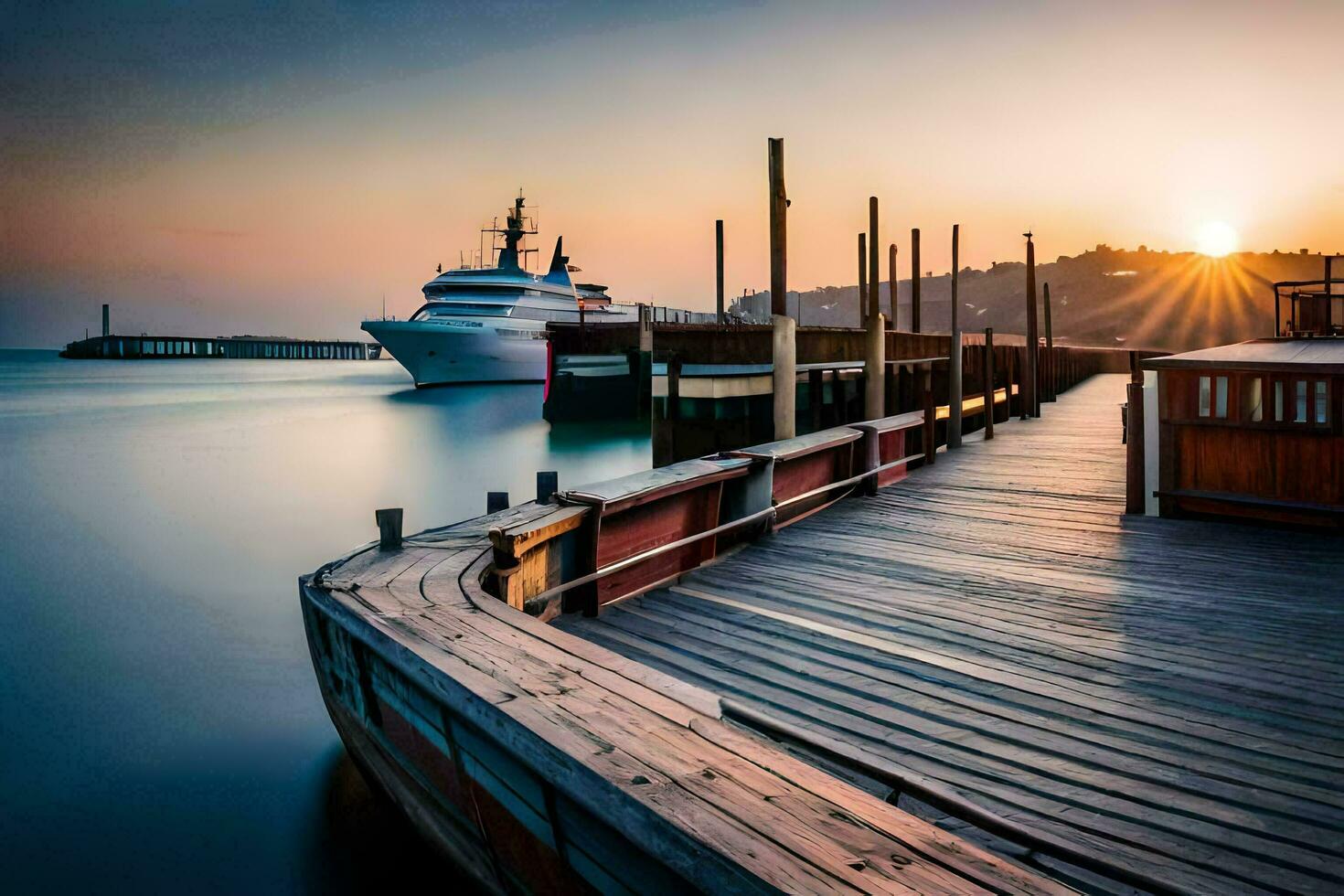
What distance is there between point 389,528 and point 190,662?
7.12 meters

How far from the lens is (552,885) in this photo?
2.65 metres

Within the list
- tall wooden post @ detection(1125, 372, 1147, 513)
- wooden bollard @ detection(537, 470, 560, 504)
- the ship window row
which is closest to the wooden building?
the ship window row

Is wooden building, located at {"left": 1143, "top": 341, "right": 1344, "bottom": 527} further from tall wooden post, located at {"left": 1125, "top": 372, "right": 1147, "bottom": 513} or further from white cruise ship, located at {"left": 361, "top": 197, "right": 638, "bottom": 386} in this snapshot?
white cruise ship, located at {"left": 361, "top": 197, "right": 638, "bottom": 386}

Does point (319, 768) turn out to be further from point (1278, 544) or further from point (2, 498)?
point (2, 498)

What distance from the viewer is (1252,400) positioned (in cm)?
766

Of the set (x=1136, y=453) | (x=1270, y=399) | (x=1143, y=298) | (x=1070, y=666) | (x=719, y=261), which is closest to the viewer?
(x=1070, y=666)

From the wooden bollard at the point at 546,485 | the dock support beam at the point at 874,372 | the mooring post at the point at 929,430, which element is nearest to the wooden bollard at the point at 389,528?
the wooden bollard at the point at 546,485

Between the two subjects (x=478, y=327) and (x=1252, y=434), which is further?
(x=478, y=327)

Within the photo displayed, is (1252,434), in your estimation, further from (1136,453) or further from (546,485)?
(546,485)

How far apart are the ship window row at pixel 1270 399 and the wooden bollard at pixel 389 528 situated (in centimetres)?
723

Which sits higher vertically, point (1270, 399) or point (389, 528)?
point (1270, 399)

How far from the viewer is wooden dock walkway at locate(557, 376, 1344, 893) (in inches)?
112

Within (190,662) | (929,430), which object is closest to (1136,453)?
(929,430)

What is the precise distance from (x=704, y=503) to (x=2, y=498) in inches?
962
